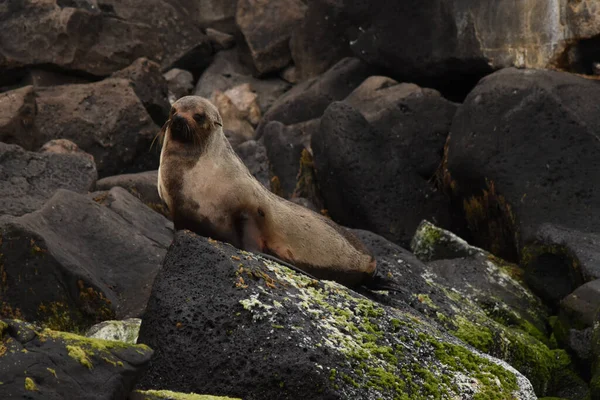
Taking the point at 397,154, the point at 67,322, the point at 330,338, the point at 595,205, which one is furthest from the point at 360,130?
the point at 330,338

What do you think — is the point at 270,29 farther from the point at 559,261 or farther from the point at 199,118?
the point at 199,118

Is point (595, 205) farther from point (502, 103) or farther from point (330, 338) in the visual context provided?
point (330, 338)

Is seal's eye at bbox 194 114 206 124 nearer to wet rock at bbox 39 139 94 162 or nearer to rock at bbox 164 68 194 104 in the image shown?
wet rock at bbox 39 139 94 162

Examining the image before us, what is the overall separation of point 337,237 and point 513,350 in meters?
1.77

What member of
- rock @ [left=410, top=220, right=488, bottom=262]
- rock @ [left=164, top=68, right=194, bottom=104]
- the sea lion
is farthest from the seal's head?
rock @ [left=164, top=68, right=194, bottom=104]

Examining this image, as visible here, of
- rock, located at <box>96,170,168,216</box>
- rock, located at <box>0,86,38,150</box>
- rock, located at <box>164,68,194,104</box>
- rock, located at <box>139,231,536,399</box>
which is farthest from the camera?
rock, located at <box>164,68,194,104</box>

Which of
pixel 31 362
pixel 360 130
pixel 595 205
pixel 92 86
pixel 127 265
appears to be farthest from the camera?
pixel 92 86

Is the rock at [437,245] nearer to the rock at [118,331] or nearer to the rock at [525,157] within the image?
the rock at [525,157]

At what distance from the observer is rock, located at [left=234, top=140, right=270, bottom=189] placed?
16609mm

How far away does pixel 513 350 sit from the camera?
9.44 metres

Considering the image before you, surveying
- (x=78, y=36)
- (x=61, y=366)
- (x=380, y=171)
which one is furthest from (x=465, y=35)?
(x=61, y=366)

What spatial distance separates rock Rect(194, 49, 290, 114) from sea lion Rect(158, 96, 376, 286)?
12.8m

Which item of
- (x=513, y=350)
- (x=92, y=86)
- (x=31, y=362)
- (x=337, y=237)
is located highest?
(x=31, y=362)

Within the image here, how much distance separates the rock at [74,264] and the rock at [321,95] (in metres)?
7.63
